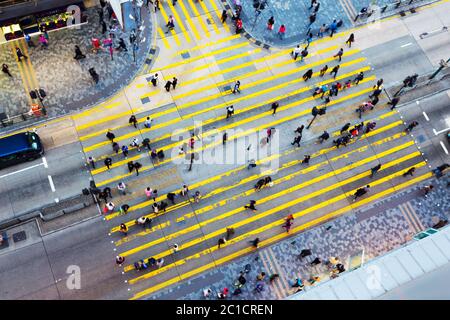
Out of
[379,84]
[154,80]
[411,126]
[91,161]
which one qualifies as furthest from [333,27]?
[91,161]

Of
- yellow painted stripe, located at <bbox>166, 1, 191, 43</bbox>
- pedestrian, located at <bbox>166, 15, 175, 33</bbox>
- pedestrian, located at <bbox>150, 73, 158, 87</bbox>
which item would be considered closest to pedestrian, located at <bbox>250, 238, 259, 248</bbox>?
pedestrian, located at <bbox>150, 73, 158, 87</bbox>

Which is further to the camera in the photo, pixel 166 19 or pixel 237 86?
pixel 166 19

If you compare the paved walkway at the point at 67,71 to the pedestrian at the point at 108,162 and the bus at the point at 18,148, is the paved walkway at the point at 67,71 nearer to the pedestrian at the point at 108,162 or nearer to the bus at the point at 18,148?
the bus at the point at 18,148

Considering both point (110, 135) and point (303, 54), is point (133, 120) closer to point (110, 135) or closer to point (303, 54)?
point (110, 135)

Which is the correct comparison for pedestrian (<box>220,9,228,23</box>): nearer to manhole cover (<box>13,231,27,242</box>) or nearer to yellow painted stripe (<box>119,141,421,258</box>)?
yellow painted stripe (<box>119,141,421,258</box>)

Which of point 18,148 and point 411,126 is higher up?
point 18,148

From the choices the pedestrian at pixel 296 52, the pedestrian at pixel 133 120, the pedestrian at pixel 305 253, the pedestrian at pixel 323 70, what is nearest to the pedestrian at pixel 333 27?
the pedestrian at pixel 296 52
